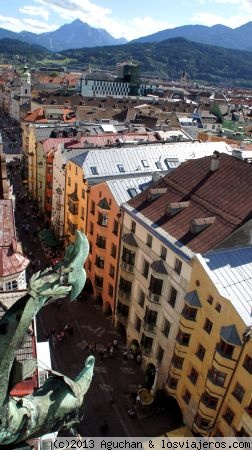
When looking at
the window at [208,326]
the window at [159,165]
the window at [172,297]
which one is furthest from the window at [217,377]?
the window at [159,165]

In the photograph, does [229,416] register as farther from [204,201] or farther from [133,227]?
[133,227]

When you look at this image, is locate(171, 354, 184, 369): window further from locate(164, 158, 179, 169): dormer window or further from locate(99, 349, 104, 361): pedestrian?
locate(164, 158, 179, 169): dormer window

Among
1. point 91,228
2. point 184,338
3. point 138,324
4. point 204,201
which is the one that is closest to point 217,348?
point 184,338

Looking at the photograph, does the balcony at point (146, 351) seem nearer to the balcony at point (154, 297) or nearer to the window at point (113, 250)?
the balcony at point (154, 297)

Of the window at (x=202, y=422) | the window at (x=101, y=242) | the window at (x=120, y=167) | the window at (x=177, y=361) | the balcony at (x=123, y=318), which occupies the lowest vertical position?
the balcony at (x=123, y=318)

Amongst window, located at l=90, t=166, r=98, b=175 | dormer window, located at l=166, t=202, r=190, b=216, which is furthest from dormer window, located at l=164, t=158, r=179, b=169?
dormer window, located at l=166, t=202, r=190, b=216

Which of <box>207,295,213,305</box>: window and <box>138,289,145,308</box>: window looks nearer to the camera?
<box>207,295,213,305</box>: window

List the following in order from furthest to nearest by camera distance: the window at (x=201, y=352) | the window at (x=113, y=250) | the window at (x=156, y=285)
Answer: the window at (x=113, y=250)
the window at (x=156, y=285)
the window at (x=201, y=352)
